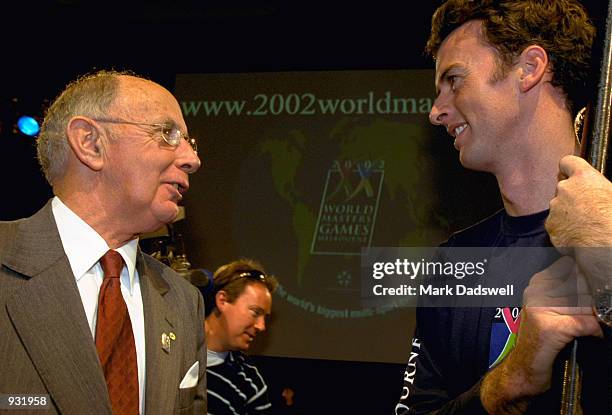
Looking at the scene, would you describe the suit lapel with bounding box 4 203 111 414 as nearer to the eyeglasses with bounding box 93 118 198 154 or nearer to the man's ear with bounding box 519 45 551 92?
the eyeglasses with bounding box 93 118 198 154

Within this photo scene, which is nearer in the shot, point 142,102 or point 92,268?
point 92,268

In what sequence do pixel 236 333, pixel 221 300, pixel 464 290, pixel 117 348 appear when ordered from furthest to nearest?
pixel 221 300 < pixel 236 333 < pixel 117 348 < pixel 464 290

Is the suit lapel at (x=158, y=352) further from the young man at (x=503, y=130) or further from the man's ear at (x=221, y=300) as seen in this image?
the man's ear at (x=221, y=300)

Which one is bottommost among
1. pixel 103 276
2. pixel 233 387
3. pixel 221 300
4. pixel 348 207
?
pixel 103 276

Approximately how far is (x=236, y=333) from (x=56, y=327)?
214cm

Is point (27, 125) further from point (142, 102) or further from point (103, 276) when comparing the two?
point (103, 276)

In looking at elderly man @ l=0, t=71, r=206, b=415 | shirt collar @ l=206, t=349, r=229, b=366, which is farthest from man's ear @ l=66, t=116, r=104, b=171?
shirt collar @ l=206, t=349, r=229, b=366

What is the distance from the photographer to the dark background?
4215mm

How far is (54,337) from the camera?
1.48 metres

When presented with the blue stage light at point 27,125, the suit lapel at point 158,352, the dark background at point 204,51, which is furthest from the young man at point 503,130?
the blue stage light at point 27,125

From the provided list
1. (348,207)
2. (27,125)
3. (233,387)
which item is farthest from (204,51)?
(233,387)

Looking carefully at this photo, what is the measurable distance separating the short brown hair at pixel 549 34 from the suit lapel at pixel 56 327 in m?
0.98

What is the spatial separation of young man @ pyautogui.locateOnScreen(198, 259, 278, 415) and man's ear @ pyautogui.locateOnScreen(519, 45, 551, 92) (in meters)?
2.34

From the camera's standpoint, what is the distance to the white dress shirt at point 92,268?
63.1 inches
